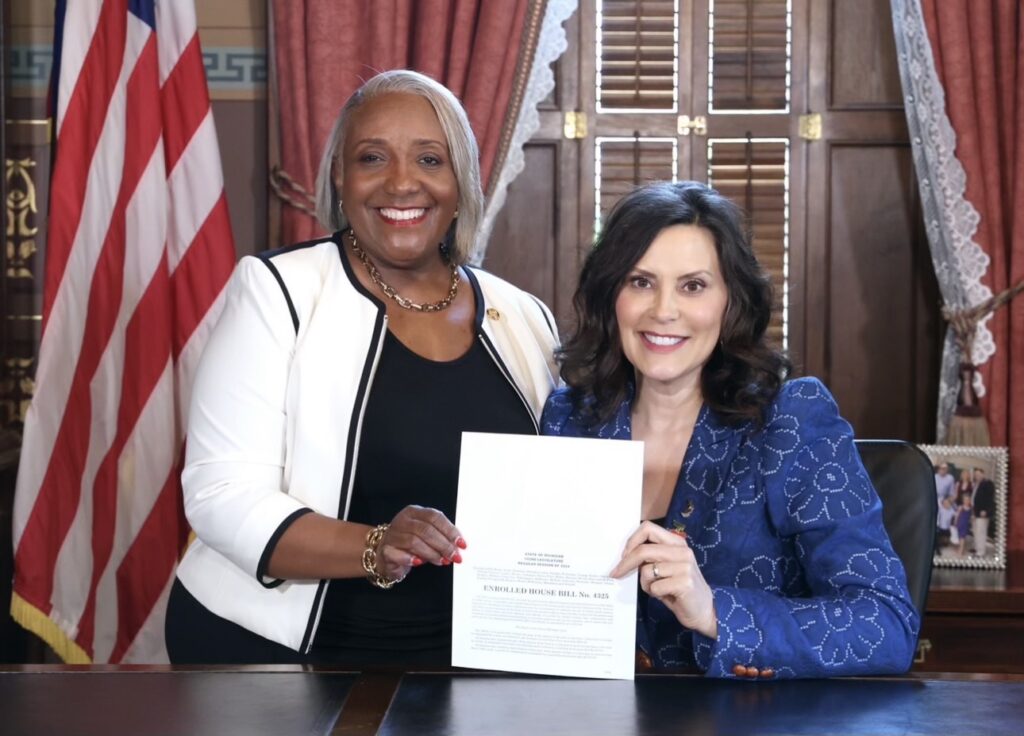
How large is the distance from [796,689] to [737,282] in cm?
67

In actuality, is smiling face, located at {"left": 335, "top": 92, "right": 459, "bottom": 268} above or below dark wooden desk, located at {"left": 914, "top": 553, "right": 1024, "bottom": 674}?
above

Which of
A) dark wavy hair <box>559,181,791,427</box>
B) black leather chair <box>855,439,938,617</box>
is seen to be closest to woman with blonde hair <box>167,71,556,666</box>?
dark wavy hair <box>559,181,791,427</box>

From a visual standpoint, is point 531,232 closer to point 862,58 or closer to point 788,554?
point 862,58

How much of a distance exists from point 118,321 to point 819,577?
7.83 ft

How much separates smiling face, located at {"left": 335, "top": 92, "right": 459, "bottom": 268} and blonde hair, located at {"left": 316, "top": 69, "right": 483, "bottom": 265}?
19 mm

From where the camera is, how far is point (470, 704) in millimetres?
1599

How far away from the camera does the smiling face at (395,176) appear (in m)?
2.33

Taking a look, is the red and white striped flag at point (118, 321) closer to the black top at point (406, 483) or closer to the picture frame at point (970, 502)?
the black top at point (406, 483)

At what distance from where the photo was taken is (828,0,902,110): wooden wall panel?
3.96m

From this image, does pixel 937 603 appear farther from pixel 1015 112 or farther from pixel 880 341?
pixel 1015 112

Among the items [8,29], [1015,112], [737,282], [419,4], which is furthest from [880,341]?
[8,29]

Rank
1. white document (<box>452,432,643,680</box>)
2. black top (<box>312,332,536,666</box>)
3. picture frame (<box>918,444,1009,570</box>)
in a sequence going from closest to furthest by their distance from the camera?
white document (<box>452,432,643,680</box>)
black top (<box>312,332,536,666</box>)
picture frame (<box>918,444,1009,570</box>)

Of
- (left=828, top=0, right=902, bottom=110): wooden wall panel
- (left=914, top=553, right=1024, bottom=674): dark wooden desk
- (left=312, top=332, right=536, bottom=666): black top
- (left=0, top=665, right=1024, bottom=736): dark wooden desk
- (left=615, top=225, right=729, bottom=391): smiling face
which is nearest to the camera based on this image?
(left=0, top=665, right=1024, bottom=736): dark wooden desk

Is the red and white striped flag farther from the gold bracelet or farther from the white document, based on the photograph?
the white document
